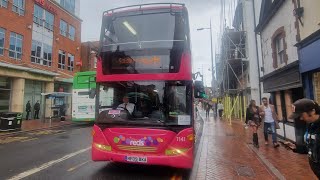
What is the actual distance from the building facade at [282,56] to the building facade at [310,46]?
39 centimetres

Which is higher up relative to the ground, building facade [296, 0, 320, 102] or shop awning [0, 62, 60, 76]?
shop awning [0, 62, 60, 76]

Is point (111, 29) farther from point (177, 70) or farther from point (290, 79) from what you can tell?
point (290, 79)

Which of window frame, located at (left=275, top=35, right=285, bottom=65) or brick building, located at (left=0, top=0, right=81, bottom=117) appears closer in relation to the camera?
window frame, located at (left=275, top=35, right=285, bottom=65)

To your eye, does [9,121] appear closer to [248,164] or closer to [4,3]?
[4,3]

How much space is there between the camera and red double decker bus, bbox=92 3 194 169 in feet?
21.5

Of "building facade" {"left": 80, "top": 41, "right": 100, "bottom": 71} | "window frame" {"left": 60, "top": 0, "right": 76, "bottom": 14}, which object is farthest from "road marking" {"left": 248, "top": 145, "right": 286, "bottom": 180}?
"building facade" {"left": 80, "top": 41, "right": 100, "bottom": 71}

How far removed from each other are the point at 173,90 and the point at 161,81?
37cm

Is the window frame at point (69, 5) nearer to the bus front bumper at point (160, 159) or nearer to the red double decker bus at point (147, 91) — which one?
the red double decker bus at point (147, 91)

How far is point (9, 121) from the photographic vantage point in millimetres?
16250

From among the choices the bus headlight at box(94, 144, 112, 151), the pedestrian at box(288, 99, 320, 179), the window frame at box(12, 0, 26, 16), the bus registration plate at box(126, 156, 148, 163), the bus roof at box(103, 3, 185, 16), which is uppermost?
the window frame at box(12, 0, 26, 16)

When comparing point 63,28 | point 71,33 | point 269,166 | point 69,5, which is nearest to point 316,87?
point 269,166

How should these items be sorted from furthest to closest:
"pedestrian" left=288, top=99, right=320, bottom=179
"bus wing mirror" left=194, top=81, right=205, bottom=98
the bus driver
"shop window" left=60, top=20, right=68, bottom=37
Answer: "shop window" left=60, top=20, right=68, bottom=37 → "bus wing mirror" left=194, top=81, right=205, bottom=98 → the bus driver → "pedestrian" left=288, top=99, right=320, bottom=179

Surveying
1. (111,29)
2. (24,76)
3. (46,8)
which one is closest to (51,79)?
(24,76)

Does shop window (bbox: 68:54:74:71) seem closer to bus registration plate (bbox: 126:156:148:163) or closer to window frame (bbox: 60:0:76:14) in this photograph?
window frame (bbox: 60:0:76:14)
